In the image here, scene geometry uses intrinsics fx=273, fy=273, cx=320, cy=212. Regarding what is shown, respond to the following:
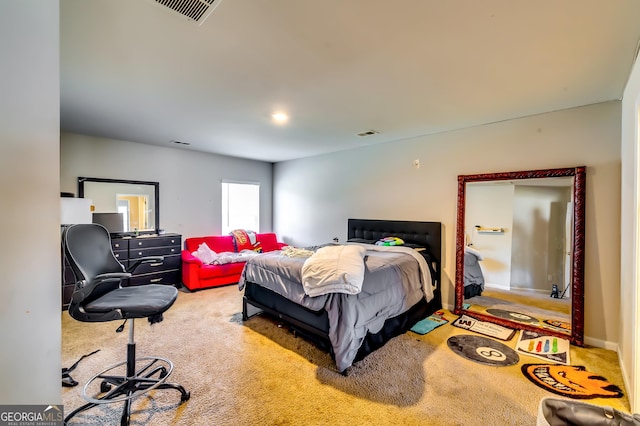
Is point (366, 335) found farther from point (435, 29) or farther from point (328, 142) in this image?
point (328, 142)

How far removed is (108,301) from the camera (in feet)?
5.96

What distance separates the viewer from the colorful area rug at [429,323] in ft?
10.3

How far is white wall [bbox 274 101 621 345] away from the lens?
2.72 metres

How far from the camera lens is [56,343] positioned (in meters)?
1.02

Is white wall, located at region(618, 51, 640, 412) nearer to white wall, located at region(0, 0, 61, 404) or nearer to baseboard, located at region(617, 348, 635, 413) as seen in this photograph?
baseboard, located at region(617, 348, 635, 413)

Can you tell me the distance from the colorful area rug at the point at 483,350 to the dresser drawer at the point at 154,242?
438cm

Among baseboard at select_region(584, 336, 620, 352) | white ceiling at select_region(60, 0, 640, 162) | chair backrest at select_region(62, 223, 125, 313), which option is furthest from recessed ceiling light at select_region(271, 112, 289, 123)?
baseboard at select_region(584, 336, 620, 352)

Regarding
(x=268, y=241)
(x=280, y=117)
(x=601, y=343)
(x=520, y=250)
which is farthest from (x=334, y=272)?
(x=268, y=241)

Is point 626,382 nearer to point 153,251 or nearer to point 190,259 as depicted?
point 190,259

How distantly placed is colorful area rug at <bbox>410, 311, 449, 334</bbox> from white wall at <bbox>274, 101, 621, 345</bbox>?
38 cm

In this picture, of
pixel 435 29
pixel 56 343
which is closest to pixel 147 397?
pixel 56 343

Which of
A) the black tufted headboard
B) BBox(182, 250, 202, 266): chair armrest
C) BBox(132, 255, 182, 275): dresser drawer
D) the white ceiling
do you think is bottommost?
BBox(132, 255, 182, 275): dresser drawer

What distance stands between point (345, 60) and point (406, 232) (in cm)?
278

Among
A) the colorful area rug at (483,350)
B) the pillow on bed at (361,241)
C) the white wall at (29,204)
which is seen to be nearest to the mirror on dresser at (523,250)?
the colorful area rug at (483,350)
